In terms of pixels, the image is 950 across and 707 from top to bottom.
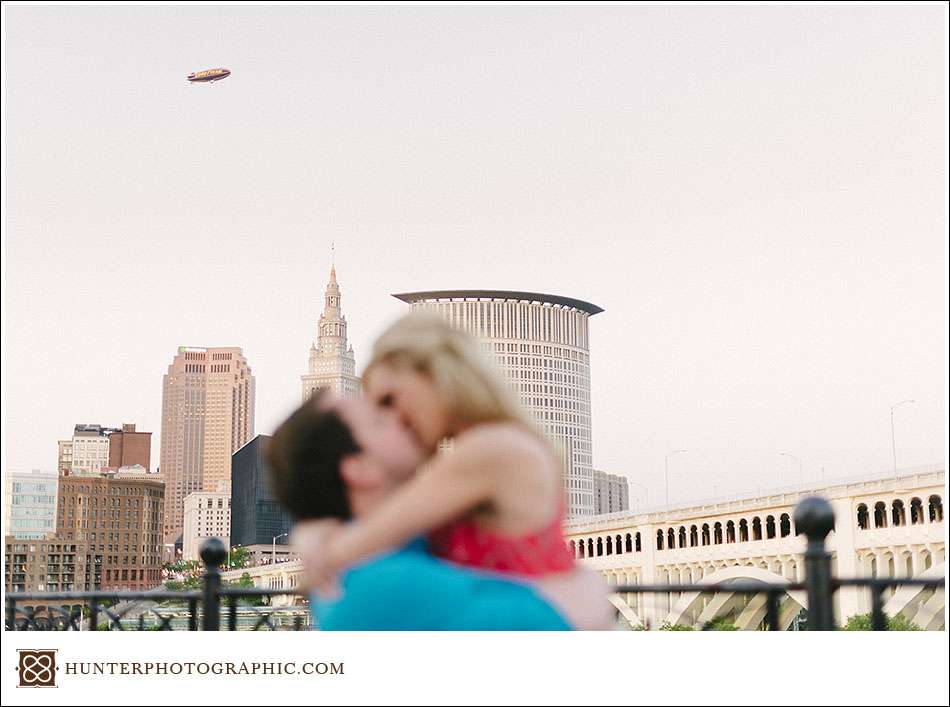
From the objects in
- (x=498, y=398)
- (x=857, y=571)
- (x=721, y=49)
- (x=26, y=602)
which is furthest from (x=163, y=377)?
(x=857, y=571)

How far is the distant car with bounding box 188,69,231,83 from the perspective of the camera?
5371mm

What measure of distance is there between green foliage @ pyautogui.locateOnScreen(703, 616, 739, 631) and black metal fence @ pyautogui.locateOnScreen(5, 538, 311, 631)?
1840mm

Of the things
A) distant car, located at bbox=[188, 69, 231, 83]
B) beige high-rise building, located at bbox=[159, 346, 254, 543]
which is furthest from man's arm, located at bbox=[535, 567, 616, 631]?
distant car, located at bbox=[188, 69, 231, 83]

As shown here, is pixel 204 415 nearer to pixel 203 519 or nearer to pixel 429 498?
pixel 203 519

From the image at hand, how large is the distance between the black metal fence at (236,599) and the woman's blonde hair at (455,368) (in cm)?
89

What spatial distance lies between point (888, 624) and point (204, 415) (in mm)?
3391

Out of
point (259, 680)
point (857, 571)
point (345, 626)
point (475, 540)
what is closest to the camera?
point (475, 540)

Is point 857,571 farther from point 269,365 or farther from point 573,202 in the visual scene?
point 269,365

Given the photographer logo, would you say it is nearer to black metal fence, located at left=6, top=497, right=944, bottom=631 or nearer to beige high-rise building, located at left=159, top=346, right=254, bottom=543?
black metal fence, located at left=6, top=497, right=944, bottom=631

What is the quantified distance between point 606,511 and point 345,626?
63.7 inches

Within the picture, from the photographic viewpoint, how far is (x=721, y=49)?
523 cm

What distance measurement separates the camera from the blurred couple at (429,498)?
3.89 metres

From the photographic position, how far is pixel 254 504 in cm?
498

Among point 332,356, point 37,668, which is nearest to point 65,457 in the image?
point 37,668
